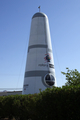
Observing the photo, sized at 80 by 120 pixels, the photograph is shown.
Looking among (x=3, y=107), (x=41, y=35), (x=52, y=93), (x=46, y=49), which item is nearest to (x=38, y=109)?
(x=52, y=93)

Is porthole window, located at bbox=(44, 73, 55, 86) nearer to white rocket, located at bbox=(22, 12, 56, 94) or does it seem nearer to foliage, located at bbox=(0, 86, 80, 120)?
white rocket, located at bbox=(22, 12, 56, 94)

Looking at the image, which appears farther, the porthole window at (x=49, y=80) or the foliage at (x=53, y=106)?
the porthole window at (x=49, y=80)

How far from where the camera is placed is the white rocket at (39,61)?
21844 millimetres

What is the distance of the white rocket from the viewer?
71.7ft

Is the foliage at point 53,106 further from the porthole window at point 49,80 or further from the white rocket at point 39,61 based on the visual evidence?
the porthole window at point 49,80

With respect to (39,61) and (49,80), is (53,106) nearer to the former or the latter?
(49,80)

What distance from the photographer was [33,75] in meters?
22.2

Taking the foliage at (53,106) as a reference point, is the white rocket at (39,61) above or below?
above

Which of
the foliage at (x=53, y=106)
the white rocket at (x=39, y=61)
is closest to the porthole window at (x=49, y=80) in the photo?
the white rocket at (x=39, y=61)

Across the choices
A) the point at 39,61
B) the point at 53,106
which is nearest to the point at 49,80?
the point at 39,61

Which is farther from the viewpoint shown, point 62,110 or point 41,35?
point 41,35

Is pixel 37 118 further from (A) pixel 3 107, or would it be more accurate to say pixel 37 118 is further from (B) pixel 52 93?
(A) pixel 3 107

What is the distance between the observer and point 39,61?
75.3 feet

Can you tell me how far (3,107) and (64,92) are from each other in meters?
7.40
